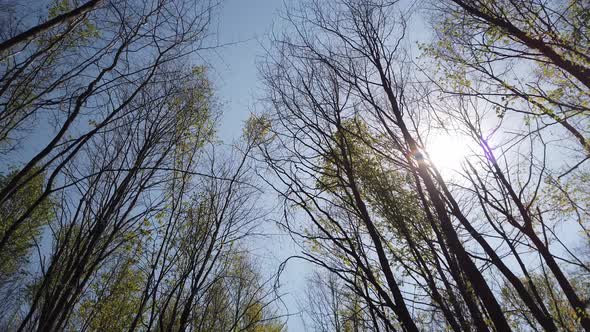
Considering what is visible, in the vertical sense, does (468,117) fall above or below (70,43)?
above

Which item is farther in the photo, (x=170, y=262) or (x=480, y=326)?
(x=170, y=262)

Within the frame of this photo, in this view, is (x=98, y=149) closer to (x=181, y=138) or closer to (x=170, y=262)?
(x=181, y=138)

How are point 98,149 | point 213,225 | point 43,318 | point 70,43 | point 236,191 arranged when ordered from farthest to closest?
point 236,191 → point 213,225 → point 98,149 → point 70,43 → point 43,318

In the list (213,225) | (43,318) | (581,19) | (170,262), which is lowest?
(43,318)

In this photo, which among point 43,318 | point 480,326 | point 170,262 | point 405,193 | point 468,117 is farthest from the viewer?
point 468,117

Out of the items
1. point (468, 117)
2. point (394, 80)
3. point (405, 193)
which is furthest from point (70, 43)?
point (468, 117)

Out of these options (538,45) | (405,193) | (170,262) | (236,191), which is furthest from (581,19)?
(170,262)

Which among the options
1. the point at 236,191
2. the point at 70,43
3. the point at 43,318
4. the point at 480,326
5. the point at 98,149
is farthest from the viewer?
the point at 236,191

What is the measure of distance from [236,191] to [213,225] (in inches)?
33.9

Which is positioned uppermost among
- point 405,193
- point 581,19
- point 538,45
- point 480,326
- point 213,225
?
point 581,19

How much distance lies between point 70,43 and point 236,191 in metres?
3.60

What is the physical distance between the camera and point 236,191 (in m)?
5.89

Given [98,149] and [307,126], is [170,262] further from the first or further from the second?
[307,126]

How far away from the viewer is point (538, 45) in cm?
358
